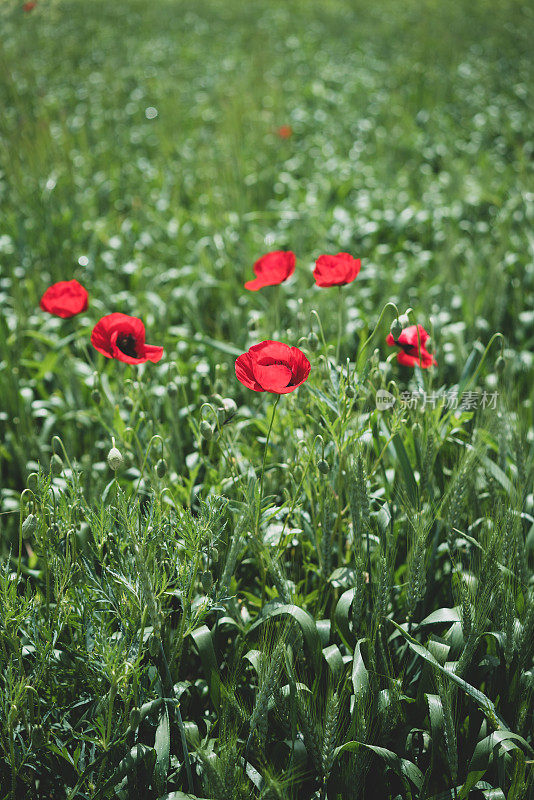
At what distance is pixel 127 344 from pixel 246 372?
35 centimetres

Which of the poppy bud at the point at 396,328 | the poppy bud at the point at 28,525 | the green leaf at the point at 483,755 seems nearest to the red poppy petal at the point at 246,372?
the poppy bud at the point at 396,328

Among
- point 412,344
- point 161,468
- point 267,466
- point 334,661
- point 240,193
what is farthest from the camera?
point 240,193

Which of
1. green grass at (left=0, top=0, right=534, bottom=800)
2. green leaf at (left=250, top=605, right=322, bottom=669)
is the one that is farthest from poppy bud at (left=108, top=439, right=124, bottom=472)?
green leaf at (left=250, top=605, right=322, bottom=669)

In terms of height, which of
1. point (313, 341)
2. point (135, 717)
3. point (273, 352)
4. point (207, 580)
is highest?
point (273, 352)

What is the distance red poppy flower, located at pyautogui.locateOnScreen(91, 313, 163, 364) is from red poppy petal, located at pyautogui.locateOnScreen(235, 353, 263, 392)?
25cm

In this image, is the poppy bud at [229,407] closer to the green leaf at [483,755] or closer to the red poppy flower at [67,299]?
the red poppy flower at [67,299]

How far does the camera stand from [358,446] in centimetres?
116

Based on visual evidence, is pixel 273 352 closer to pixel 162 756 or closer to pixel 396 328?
pixel 396 328

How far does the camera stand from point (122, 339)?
1.33 m

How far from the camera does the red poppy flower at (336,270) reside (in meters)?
1.36

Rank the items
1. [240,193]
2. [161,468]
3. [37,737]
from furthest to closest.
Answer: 1. [240,193]
2. [161,468]
3. [37,737]

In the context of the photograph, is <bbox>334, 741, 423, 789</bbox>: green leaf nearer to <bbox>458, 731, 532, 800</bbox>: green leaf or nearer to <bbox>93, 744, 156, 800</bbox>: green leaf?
<bbox>458, 731, 532, 800</bbox>: green leaf

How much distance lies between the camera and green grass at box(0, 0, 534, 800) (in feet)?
3.35

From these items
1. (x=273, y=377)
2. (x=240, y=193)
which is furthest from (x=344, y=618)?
(x=240, y=193)
